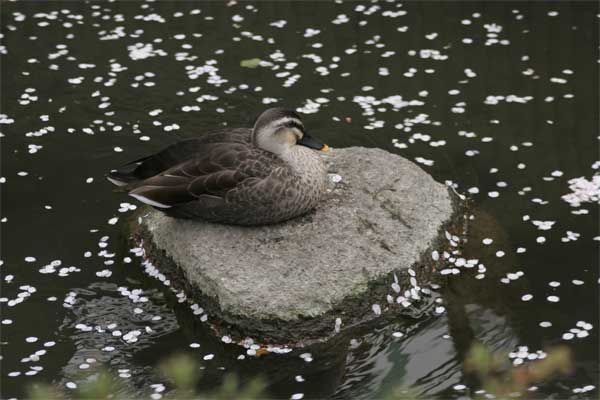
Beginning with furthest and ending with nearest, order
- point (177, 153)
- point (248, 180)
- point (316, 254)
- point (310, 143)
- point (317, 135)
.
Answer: point (317, 135) < point (177, 153) < point (310, 143) < point (248, 180) < point (316, 254)

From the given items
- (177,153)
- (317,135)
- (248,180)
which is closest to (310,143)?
(248,180)

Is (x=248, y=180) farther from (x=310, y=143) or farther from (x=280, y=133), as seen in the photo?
(x=310, y=143)

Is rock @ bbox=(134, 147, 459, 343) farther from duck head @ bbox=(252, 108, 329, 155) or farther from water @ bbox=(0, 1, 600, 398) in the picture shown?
duck head @ bbox=(252, 108, 329, 155)

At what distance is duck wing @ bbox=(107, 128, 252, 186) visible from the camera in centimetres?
739

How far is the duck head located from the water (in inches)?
57.5

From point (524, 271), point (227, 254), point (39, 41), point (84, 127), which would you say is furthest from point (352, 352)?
point (39, 41)

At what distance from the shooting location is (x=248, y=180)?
7129 mm

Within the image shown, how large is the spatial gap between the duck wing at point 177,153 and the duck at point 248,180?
25 millimetres

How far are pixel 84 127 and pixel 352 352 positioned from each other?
4.66 m

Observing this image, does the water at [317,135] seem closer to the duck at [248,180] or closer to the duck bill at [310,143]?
the duck at [248,180]

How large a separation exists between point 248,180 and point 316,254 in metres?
0.78

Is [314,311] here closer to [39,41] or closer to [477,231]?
[477,231]

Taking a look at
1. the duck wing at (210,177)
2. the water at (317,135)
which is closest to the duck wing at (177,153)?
the duck wing at (210,177)

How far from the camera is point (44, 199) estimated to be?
346 inches
